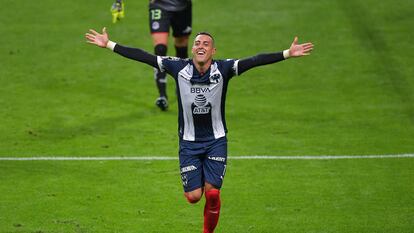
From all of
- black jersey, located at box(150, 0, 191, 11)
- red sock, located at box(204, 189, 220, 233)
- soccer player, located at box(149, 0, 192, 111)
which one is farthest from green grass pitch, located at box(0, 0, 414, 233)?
black jersey, located at box(150, 0, 191, 11)

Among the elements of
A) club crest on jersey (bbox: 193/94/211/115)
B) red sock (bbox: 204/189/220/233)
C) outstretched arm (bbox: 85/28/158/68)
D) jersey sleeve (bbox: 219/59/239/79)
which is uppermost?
outstretched arm (bbox: 85/28/158/68)

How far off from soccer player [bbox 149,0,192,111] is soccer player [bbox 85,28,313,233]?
17.0ft

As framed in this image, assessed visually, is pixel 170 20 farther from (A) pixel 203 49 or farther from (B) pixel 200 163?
(B) pixel 200 163

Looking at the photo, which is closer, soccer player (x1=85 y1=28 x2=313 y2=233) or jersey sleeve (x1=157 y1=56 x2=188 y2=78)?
soccer player (x1=85 y1=28 x2=313 y2=233)

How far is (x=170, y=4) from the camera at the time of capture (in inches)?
658

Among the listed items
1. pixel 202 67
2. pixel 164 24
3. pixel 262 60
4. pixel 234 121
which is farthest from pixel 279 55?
pixel 164 24

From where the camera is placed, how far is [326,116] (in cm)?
1648

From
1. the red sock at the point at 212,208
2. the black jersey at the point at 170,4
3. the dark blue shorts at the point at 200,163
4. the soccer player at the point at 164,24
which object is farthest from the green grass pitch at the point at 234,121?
the black jersey at the point at 170,4

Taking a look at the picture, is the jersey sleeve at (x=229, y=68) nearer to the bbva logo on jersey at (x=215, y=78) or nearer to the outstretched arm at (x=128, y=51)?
the bbva logo on jersey at (x=215, y=78)

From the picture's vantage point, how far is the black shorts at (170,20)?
54.1 ft

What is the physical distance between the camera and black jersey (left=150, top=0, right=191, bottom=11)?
1662 cm

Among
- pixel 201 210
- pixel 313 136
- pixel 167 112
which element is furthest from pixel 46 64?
pixel 201 210

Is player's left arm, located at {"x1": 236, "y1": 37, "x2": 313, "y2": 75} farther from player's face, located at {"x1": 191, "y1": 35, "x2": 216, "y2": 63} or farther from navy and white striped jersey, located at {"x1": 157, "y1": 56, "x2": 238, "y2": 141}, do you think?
player's face, located at {"x1": 191, "y1": 35, "x2": 216, "y2": 63}

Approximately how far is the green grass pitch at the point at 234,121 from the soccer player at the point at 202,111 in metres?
0.89
